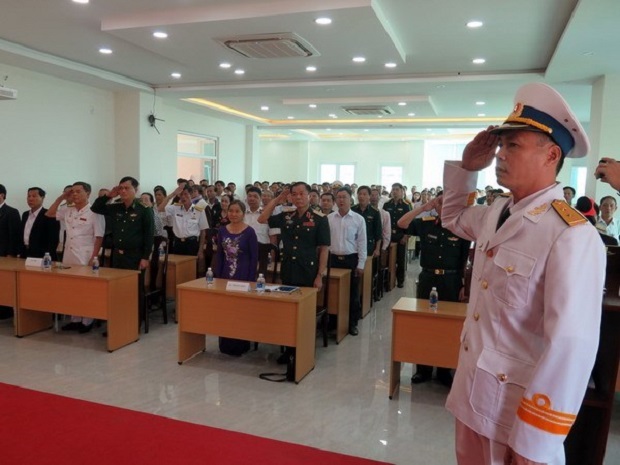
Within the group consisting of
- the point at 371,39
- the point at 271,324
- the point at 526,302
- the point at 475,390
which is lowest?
the point at 271,324

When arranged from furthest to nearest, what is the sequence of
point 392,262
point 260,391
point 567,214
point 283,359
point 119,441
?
point 392,262 < point 283,359 < point 260,391 < point 119,441 < point 567,214

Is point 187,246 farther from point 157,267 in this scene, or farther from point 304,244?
point 304,244

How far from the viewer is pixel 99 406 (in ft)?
10.5

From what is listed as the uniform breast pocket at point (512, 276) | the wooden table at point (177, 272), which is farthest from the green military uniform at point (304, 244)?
the uniform breast pocket at point (512, 276)

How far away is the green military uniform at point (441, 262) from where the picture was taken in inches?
159

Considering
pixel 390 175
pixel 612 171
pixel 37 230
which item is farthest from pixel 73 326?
Answer: pixel 390 175

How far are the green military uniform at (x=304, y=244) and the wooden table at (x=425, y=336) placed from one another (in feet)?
3.77

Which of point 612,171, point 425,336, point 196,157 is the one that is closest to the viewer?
point 612,171

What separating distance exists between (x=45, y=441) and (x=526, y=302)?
271 centimetres

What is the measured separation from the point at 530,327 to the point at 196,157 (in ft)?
40.2

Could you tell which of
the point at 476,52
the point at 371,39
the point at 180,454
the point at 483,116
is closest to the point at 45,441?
the point at 180,454

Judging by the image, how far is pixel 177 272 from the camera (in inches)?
227

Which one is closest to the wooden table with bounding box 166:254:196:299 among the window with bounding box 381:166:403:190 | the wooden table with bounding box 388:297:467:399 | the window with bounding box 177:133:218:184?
the wooden table with bounding box 388:297:467:399

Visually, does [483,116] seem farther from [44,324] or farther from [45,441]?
[45,441]
